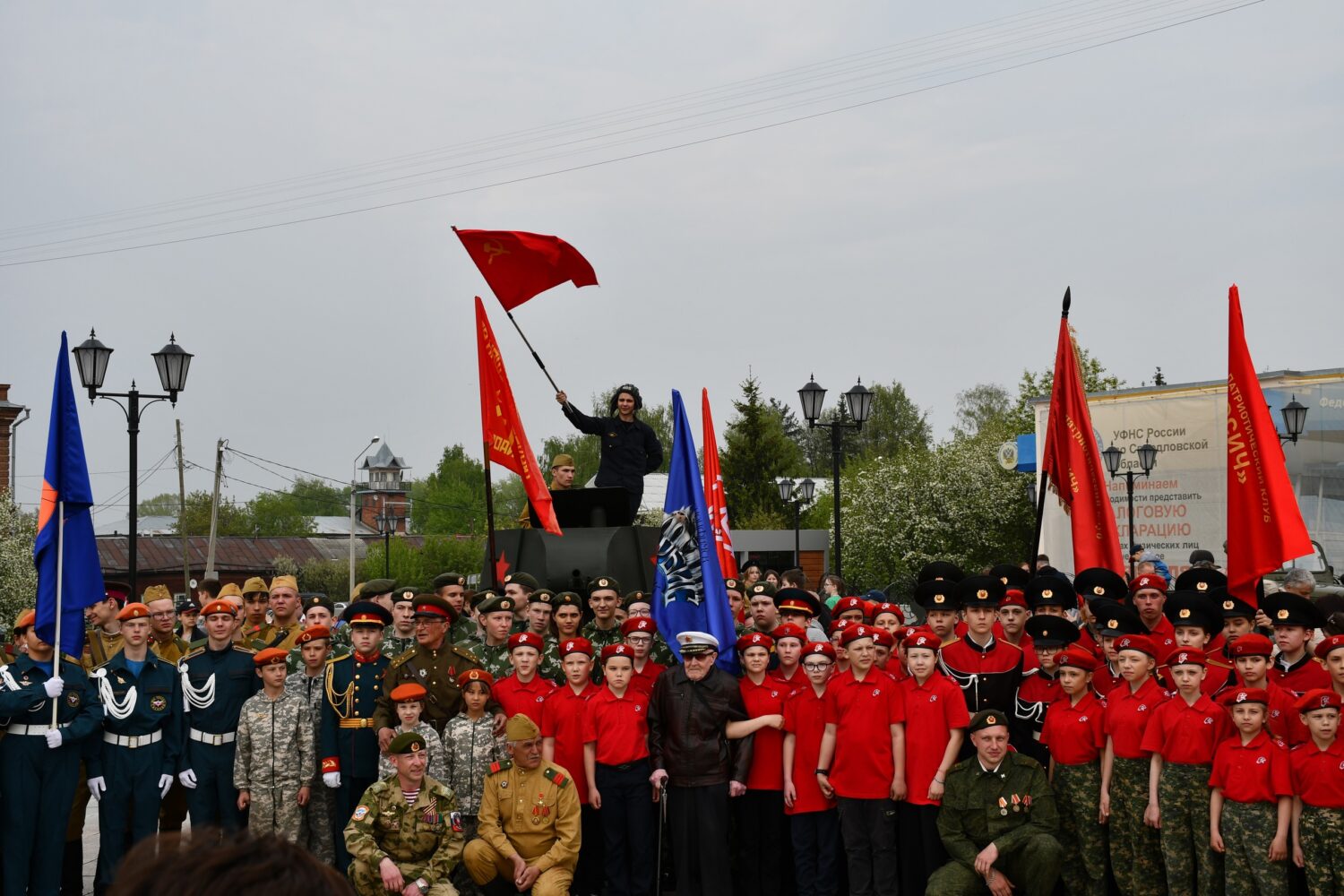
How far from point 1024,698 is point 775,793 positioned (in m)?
1.65

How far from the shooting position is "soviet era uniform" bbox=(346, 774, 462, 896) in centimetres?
723

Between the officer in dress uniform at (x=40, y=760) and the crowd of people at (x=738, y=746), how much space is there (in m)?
0.02

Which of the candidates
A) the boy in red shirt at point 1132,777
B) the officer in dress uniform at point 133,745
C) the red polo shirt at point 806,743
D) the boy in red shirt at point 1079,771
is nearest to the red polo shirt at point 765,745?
the red polo shirt at point 806,743

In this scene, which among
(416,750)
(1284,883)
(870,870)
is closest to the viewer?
(1284,883)

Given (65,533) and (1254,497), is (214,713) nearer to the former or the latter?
(65,533)

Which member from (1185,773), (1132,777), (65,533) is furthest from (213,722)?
(1185,773)

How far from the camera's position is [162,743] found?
8625 millimetres

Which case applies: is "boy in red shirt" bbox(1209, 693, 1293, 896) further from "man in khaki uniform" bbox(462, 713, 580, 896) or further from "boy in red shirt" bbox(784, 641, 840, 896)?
"man in khaki uniform" bbox(462, 713, 580, 896)

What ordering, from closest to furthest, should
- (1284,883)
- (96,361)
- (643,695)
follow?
(1284,883), (643,695), (96,361)

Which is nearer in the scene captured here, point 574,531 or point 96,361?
point 574,531

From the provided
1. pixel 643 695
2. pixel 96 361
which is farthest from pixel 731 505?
pixel 643 695

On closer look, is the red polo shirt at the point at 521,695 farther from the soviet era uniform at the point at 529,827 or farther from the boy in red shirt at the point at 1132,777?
the boy in red shirt at the point at 1132,777

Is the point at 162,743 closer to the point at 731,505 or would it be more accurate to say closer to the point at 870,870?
the point at 870,870

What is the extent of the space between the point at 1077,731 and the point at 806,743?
1614 mm
